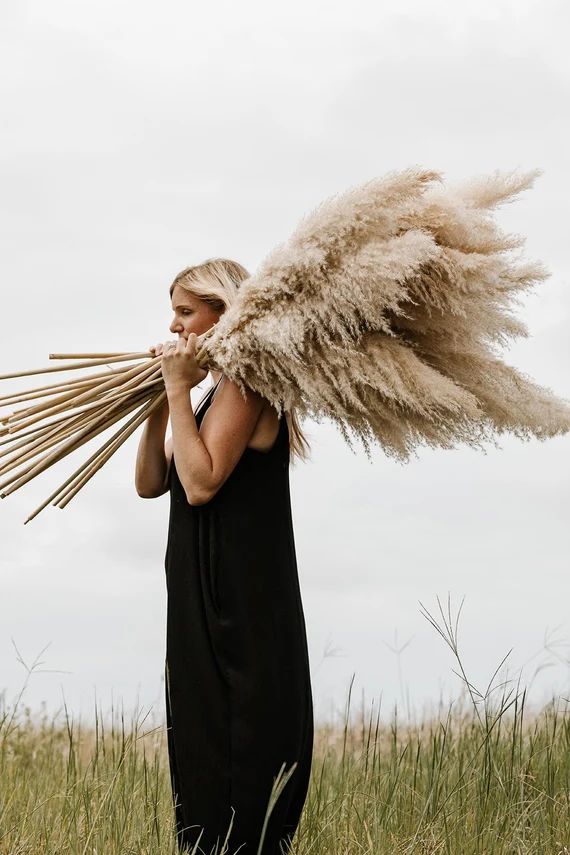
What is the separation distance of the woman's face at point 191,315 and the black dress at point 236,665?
20.3 inches

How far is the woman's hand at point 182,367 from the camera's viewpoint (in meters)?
3.12

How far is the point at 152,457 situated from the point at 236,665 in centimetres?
79

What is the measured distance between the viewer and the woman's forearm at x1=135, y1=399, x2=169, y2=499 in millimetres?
3428

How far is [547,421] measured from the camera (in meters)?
3.33

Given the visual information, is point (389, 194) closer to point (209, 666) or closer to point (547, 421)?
point (547, 421)

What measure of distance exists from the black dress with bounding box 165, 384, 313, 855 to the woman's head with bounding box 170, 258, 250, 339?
0.53m

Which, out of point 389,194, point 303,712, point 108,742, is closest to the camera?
point 389,194

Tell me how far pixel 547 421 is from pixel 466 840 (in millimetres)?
1449

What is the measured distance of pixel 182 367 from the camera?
3123 mm

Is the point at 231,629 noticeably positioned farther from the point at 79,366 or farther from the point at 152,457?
the point at 79,366

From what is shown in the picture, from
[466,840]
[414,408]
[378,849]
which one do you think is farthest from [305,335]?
[466,840]

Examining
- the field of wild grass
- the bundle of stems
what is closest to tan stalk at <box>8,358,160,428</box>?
the bundle of stems

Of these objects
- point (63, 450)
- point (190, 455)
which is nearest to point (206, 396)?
point (190, 455)

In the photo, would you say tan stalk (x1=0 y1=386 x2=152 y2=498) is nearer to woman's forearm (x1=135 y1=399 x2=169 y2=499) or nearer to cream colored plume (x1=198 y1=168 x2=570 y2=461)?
woman's forearm (x1=135 y1=399 x2=169 y2=499)
